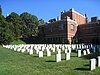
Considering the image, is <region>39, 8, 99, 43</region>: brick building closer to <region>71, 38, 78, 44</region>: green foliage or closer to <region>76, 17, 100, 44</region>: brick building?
<region>76, 17, 100, 44</region>: brick building

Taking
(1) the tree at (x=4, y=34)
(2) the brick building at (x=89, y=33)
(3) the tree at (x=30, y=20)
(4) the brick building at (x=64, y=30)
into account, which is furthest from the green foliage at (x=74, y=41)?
(3) the tree at (x=30, y=20)

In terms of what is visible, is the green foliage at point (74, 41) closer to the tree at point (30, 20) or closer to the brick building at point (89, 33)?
the brick building at point (89, 33)

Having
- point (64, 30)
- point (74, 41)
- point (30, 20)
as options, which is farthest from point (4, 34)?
point (30, 20)

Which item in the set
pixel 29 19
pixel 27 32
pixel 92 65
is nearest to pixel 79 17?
pixel 27 32

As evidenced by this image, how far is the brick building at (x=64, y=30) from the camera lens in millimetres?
45125

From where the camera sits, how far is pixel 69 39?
44.7 metres

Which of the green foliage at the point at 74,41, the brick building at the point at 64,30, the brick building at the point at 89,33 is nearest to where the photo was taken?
the brick building at the point at 89,33

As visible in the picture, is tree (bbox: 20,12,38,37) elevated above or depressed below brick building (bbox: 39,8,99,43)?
above

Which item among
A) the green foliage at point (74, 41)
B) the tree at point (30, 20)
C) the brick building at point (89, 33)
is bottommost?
the green foliage at point (74, 41)

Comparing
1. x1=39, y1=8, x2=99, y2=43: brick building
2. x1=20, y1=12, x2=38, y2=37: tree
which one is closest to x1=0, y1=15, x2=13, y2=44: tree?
x1=39, y1=8, x2=99, y2=43: brick building

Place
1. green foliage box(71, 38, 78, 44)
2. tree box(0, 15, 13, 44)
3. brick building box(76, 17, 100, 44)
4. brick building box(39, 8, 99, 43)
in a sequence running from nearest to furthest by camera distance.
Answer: tree box(0, 15, 13, 44), brick building box(76, 17, 100, 44), green foliage box(71, 38, 78, 44), brick building box(39, 8, 99, 43)

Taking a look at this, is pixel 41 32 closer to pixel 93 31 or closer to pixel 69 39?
pixel 69 39

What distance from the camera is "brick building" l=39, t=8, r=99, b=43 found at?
45.1 m

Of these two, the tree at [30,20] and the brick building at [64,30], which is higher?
the tree at [30,20]
